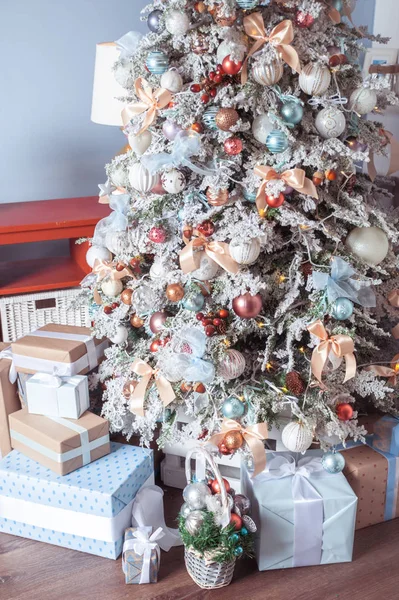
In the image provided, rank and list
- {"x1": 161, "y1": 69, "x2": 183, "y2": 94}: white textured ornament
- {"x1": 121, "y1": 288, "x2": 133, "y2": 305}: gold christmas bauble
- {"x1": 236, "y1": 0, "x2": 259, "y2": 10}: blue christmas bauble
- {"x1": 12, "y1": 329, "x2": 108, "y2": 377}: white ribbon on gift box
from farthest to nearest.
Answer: {"x1": 12, "y1": 329, "x2": 108, "y2": 377}: white ribbon on gift box < {"x1": 121, "y1": 288, "x2": 133, "y2": 305}: gold christmas bauble < {"x1": 161, "y1": 69, "x2": 183, "y2": 94}: white textured ornament < {"x1": 236, "y1": 0, "x2": 259, "y2": 10}: blue christmas bauble

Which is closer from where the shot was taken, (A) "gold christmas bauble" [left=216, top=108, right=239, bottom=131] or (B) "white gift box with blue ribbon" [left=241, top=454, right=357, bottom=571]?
(A) "gold christmas bauble" [left=216, top=108, right=239, bottom=131]

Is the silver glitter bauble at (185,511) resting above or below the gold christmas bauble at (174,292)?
below

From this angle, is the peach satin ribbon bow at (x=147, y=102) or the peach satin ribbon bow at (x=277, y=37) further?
the peach satin ribbon bow at (x=147, y=102)

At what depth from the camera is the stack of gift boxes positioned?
1590 mm

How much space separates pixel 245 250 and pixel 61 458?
28.8 inches

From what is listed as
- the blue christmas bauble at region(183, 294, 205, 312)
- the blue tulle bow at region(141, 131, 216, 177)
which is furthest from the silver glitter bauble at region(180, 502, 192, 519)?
the blue tulle bow at region(141, 131, 216, 177)

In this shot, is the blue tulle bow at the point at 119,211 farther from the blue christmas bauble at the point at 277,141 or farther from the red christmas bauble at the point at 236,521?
the red christmas bauble at the point at 236,521

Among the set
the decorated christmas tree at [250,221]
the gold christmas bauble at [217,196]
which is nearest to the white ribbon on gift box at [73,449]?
the decorated christmas tree at [250,221]

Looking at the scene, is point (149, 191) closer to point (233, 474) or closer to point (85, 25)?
point (233, 474)

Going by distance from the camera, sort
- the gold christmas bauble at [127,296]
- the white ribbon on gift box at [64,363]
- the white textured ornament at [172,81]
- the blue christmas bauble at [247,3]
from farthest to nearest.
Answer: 1. the white ribbon on gift box at [64,363]
2. the gold christmas bauble at [127,296]
3. the white textured ornament at [172,81]
4. the blue christmas bauble at [247,3]

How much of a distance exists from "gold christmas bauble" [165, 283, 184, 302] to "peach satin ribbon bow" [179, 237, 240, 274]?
6 centimetres

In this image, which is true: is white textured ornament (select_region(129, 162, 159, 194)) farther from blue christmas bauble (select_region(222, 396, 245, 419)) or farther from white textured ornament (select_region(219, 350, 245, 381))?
blue christmas bauble (select_region(222, 396, 245, 419))

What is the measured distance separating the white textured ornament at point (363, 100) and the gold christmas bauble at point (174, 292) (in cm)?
58

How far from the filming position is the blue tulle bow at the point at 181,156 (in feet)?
4.53
